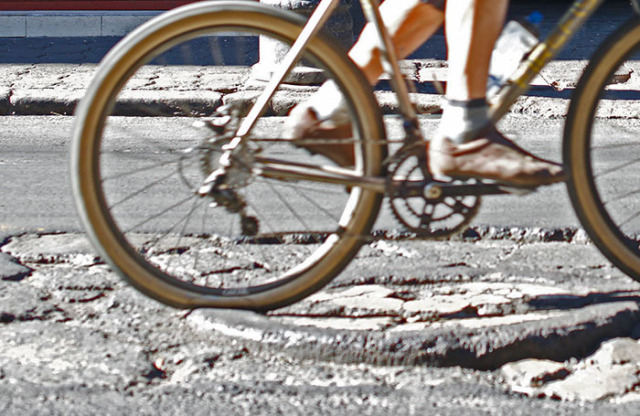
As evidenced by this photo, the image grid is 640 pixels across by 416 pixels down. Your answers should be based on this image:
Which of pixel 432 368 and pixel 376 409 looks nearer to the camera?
pixel 376 409

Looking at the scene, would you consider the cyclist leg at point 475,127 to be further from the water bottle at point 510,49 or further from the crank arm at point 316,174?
the crank arm at point 316,174

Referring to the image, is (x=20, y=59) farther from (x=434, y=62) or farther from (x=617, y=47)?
(x=617, y=47)

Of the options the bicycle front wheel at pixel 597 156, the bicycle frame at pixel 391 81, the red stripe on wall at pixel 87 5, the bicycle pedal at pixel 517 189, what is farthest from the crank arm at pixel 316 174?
the red stripe on wall at pixel 87 5

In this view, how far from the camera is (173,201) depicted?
12.9 feet

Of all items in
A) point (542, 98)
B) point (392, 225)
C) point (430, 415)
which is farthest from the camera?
point (542, 98)

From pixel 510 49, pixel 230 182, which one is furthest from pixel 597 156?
pixel 230 182

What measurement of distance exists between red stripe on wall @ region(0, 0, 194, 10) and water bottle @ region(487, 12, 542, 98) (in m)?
7.90

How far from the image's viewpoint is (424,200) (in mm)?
2896

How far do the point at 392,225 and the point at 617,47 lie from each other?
4.27ft

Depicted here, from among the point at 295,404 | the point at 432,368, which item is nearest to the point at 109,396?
the point at 295,404

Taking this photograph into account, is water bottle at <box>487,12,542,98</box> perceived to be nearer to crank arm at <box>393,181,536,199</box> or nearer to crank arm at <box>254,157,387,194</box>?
crank arm at <box>393,181,536,199</box>

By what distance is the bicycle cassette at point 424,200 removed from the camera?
9.41 feet

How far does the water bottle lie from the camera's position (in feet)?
9.25

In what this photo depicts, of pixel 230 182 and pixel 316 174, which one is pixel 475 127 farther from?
pixel 230 182
